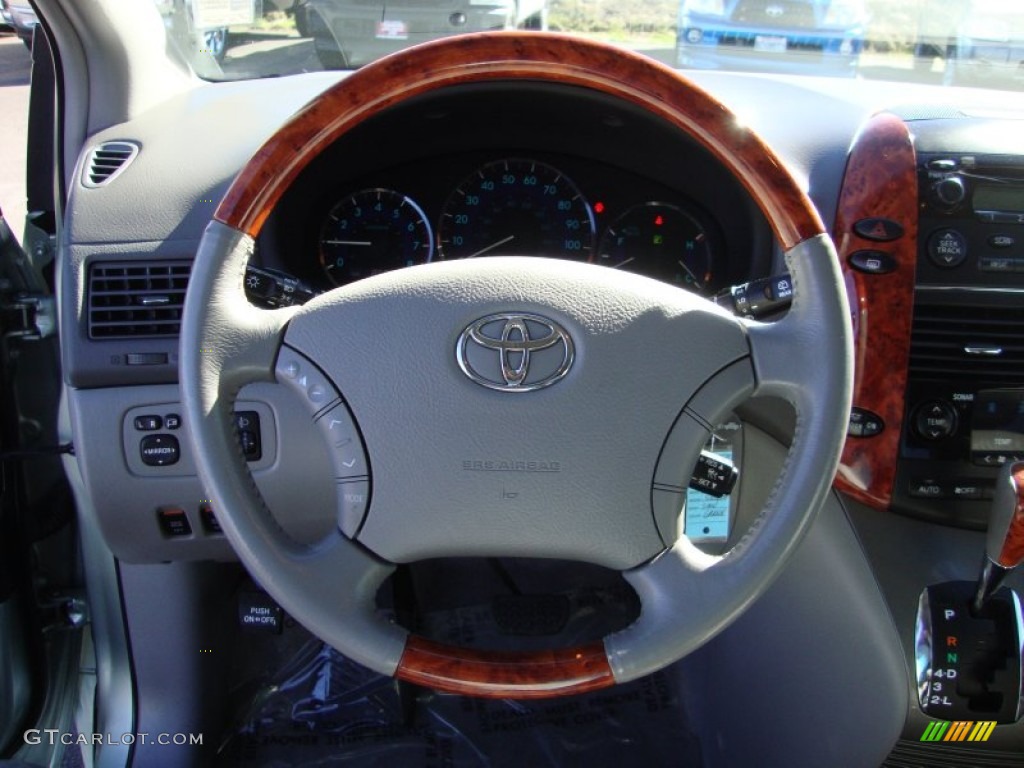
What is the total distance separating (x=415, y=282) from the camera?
1.24 m

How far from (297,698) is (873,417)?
154 cm

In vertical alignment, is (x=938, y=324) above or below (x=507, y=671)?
above

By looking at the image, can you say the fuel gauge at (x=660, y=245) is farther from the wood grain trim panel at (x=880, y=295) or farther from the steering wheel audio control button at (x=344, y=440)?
the steering wheel audio control button at (x=344, y=440)

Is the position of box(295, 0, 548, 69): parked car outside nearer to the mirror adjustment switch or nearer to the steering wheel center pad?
the mirror adjustment switch

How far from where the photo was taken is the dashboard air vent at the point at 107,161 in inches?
71.0

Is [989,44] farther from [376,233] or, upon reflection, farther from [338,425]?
[338,425]

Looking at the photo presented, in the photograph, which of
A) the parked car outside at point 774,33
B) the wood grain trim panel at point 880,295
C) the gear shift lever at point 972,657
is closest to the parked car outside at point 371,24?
the parked car outside at point 774,33

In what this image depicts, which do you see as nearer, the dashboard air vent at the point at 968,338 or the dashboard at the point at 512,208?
the dashboard air vent at the point at 968,338

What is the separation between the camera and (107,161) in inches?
72.4

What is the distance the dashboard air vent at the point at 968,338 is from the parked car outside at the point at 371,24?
104cm

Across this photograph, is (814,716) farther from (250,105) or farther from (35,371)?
(35,371)

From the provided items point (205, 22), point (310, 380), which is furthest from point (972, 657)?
point (205, 22)

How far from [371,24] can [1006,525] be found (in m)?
1.64

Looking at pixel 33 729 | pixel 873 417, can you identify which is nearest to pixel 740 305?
pixel 873 417
